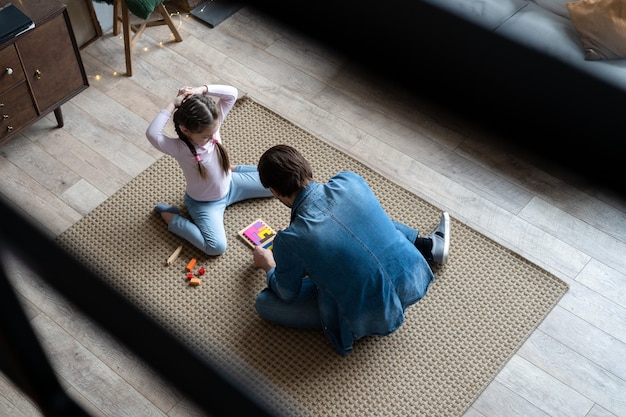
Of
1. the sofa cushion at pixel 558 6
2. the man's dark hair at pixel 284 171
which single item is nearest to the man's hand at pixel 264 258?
the man's dark hair at pixel 284 171

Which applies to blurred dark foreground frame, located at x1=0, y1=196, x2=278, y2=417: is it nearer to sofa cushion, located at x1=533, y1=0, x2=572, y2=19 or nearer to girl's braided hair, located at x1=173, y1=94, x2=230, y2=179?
girl's braided hair, located at x1=173, y1=94, x2=230, y2=179

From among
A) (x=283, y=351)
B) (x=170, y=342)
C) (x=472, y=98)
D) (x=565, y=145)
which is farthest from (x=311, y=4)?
(x=170, y=342)

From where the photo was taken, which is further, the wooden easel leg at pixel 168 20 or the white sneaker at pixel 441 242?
the wooden easel leg at pixel 168 20

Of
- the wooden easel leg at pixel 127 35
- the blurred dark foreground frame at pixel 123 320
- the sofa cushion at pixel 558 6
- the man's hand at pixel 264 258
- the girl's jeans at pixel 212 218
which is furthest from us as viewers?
the wooden easel leg at pixel 127 35

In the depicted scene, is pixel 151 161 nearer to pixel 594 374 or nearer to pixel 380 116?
pixel 380 116

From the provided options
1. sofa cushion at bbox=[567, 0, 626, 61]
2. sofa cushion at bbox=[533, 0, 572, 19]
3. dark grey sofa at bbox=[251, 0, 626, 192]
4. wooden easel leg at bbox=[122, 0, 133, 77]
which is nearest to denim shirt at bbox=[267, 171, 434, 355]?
dark grey sofa at bbox=[251, 0, 626, 192]

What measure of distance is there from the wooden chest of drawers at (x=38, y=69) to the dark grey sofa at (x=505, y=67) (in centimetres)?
83

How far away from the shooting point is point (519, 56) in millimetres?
2289

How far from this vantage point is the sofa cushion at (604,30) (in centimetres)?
222

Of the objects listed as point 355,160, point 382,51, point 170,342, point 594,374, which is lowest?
point 594,374

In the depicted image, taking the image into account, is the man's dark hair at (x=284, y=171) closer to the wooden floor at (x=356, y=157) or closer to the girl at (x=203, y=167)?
the girl at (x=203, y=167)

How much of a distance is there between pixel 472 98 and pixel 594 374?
38.7 inches

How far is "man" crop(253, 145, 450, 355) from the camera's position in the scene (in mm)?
1825

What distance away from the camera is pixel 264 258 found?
7.02ft
